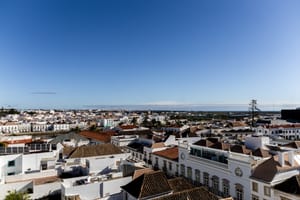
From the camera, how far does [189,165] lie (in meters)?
35.5

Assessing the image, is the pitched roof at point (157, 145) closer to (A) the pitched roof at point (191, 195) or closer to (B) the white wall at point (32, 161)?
(B) the white wall at point (32, 161)

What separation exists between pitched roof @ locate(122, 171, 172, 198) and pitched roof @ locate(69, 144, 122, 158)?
1904 centimetres

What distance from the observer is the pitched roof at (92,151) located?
39.2 meters

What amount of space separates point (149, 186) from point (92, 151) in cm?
2252

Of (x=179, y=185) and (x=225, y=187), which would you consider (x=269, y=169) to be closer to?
(x=225, y=187)

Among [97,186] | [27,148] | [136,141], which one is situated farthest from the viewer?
[136,141]

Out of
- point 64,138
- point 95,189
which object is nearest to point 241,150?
point 95,189

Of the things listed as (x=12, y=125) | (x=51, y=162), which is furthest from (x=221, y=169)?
(x=12, y=125)

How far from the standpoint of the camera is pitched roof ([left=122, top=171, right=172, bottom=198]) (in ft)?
66.6

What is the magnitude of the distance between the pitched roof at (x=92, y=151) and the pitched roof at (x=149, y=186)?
19.0m

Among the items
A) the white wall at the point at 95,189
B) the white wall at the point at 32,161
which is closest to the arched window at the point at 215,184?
the white wall at the point at 95,189

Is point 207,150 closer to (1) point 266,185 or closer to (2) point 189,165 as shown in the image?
(2) point 189,165

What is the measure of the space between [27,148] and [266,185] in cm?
3606

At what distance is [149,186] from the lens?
828 inches
